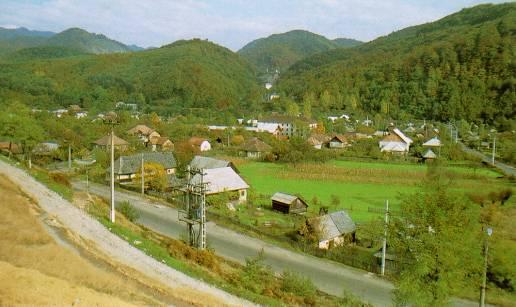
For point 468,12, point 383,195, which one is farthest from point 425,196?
point 468,12

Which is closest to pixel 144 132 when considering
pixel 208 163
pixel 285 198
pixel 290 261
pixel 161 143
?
pixel 161 143

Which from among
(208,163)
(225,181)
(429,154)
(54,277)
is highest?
(54,277)

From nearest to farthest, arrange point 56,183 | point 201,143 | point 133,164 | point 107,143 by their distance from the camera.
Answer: point 56,183
point 133,164
point 107,143
point 201,143

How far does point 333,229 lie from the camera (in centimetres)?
2075

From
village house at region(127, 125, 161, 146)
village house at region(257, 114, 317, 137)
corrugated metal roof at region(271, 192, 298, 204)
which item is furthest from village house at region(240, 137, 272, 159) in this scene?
corrugated metal roof at region(271, 192, 298, 204)

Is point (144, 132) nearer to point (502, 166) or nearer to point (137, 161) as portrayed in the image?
point (137, 161)

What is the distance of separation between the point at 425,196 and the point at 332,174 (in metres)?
26.2

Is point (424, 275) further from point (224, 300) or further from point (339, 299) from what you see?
point (224, 300)

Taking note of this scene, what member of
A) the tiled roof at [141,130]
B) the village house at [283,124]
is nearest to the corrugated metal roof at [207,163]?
the tiled roof at [141,130]

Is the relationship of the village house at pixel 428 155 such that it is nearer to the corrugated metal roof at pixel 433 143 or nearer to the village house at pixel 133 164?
the corrugated metal roof at pixel 433 143

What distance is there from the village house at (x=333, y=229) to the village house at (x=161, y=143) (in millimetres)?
33574

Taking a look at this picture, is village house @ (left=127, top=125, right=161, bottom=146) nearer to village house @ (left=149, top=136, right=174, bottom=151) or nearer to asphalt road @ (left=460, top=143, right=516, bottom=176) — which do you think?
village house @ (left=149, top=136, right=174, bottom=151)

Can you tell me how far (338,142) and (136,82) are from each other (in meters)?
77.1

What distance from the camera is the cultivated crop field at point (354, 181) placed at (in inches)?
1166
